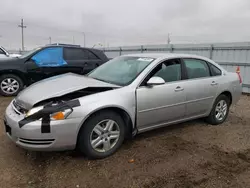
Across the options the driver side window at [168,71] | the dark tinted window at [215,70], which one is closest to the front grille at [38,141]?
the driver side window at [168,71]

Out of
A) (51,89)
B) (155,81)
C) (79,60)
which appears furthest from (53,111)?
(79,60)

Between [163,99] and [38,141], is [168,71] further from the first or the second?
[38,141]

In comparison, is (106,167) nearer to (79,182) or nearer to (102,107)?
(79,182)

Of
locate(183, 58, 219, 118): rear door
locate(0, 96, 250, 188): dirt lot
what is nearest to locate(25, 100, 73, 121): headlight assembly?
locate(0, 96, 250, 188): dirt lot

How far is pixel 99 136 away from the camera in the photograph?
319 centimetres

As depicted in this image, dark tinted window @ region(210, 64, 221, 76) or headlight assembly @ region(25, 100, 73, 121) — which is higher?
dark tinted window @ region(210, 64, 221, 76)

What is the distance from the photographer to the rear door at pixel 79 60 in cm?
767

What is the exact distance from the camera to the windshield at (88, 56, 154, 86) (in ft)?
12.2

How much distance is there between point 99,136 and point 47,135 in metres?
0.71

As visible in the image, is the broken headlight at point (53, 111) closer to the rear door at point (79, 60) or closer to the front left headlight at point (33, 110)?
the front left headlight at point (33, 110)

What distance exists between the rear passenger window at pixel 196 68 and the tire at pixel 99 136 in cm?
177

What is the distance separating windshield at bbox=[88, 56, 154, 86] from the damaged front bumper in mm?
1096

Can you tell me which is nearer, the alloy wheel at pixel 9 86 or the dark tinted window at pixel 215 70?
the dark tinted window at pixel 215 70

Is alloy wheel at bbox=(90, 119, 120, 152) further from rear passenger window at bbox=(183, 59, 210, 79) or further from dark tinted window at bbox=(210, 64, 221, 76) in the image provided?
dark tinted window at bbox=(210, 64, 221, 76)
